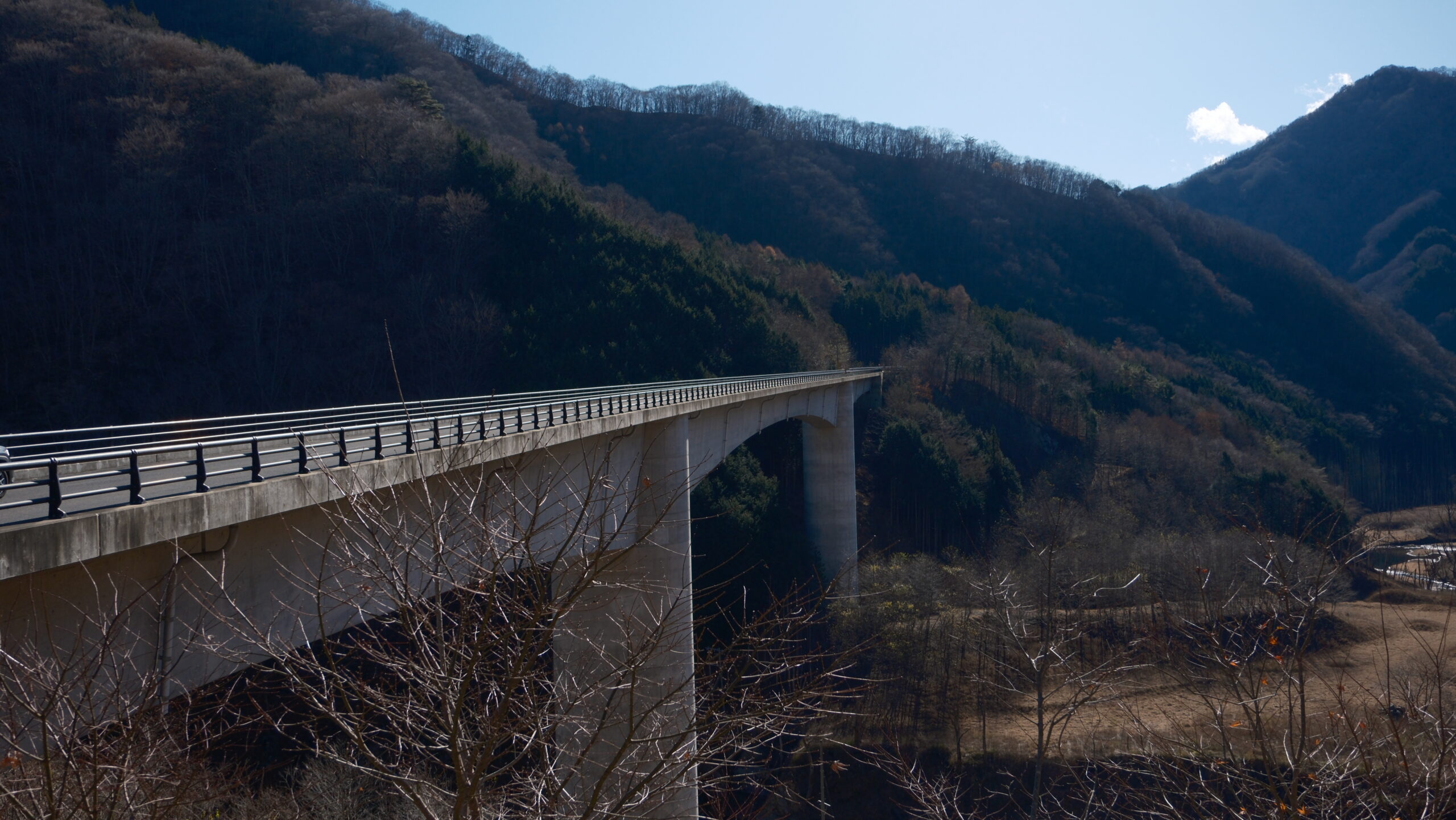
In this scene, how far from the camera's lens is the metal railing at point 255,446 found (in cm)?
673

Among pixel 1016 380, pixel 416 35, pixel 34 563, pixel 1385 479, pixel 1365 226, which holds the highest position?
pixel 416 35

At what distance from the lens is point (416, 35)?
328ft

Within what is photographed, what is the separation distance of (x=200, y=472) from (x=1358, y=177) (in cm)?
20831

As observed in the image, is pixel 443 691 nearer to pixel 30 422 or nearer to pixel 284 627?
pixel 284 627

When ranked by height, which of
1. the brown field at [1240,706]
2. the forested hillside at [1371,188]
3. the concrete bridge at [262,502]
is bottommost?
the brown field at [1240,706]

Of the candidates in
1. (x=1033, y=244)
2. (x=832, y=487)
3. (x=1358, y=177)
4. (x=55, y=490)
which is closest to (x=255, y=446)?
(x=55, y=490)

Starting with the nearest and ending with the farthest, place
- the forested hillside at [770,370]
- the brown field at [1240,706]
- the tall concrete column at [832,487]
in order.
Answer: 1. the forested hillside at [770,370]
2. the brown field at [1240,706]
3. the tall concrete column at [832,487]

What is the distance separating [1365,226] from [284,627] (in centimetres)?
19529

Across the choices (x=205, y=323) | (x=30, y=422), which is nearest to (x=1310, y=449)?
(x=205, y=323)

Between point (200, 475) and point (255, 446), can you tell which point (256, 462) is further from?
point (200, 475)

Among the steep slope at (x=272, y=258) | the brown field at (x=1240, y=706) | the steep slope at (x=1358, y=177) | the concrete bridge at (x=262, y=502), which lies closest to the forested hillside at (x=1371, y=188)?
the steep slope at (x=1358, y=177)

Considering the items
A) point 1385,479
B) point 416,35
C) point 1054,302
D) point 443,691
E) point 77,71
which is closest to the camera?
point 443,691

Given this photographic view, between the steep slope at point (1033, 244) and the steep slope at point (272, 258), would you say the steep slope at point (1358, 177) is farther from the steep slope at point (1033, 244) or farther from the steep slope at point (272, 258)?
the steep slope at point (272, 258)

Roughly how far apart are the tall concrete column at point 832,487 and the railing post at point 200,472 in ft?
133
